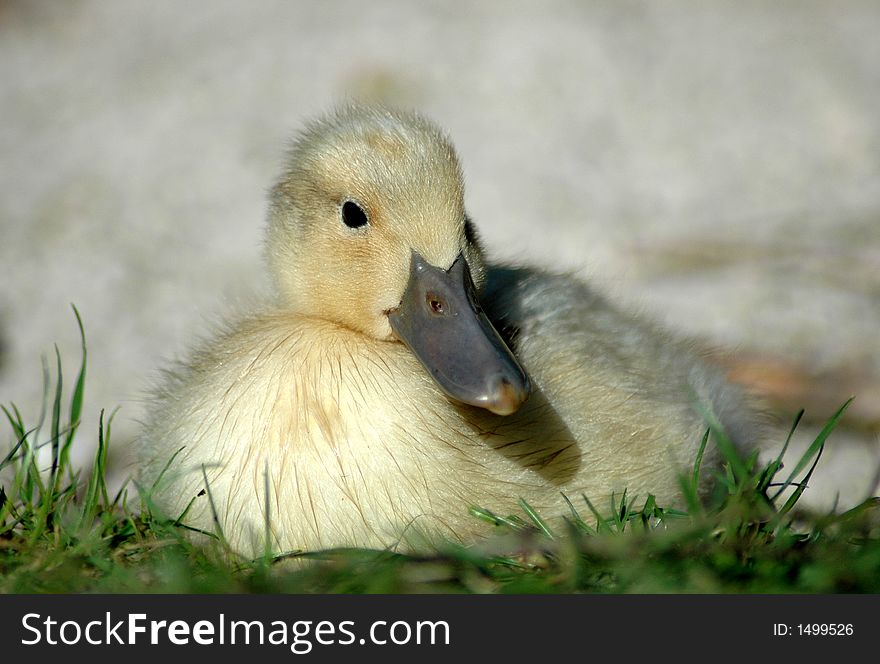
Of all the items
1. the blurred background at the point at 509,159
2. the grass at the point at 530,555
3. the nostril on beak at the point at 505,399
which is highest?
the blurred background at the point at 509,159

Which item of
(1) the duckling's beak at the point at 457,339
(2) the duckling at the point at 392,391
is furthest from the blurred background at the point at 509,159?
(1) the duckling's beak at the point at 457,339

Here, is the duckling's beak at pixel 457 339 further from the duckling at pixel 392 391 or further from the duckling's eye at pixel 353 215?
the duckling's eye at pixel 353 215

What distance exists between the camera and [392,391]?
295cm

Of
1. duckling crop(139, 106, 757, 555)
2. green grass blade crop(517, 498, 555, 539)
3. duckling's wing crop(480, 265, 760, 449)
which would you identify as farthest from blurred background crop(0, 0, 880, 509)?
green grass blade crop(517, 498, 555, 539)

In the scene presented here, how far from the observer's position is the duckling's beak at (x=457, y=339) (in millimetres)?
2752

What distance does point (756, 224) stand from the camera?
21.0ft

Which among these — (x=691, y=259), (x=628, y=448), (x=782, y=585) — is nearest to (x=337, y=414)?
(x=628, y=448)

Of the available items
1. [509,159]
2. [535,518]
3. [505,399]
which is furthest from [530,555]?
[509,159]

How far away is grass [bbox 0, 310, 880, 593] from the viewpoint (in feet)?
8.02

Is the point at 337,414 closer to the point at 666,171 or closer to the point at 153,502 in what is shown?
the point at 153,502

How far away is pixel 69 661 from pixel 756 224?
512 centimetres

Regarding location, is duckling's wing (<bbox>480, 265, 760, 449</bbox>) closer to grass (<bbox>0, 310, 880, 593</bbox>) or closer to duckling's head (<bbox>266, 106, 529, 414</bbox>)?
duckling's head (<bbox>266, 106, 529, 414</bbox>)

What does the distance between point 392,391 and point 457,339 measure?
240mm

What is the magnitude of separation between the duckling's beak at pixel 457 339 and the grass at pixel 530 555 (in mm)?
346
